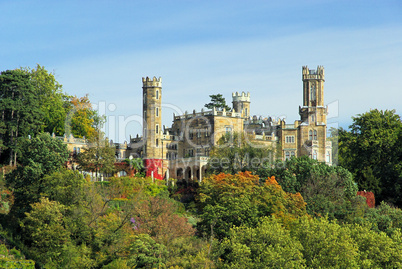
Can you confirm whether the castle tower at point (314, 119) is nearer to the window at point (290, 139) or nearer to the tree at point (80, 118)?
the window at point (290, 139)

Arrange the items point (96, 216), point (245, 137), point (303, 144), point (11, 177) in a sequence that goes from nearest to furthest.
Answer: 1. point (96, 216)
2. point (11, 177)
3. point (245, 137)
4. point (303, 144)

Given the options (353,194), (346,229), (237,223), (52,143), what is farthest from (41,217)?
(353,194)

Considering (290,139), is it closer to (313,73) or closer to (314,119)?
(314,119)

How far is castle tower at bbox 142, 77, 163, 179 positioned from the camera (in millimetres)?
79438

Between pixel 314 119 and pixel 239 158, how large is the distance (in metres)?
16.0

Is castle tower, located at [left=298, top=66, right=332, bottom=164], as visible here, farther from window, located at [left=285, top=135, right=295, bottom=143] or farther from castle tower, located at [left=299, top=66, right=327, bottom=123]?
window, located at [left=285, top=135, right=295, bottom=143]

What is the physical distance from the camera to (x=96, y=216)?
53.4 meters

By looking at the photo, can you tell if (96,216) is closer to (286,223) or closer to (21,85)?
(286,223)

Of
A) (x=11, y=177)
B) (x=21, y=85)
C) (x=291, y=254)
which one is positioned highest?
(x=21, y=85)

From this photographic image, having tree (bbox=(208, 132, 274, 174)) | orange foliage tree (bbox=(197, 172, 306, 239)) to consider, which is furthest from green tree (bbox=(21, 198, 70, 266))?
tree (bbox=(208, 132, 274, 174))

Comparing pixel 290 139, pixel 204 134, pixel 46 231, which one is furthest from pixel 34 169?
pixel 290 139

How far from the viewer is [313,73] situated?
3374 inches

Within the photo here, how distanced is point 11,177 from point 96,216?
857cm

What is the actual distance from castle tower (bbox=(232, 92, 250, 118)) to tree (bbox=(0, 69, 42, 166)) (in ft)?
97.7
